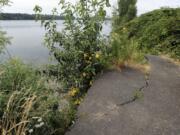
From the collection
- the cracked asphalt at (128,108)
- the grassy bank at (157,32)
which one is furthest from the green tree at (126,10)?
the cracked asphalt at (128,108)

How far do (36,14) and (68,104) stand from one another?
283cm

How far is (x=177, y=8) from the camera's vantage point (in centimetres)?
1391

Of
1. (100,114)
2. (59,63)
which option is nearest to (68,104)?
(100,114)

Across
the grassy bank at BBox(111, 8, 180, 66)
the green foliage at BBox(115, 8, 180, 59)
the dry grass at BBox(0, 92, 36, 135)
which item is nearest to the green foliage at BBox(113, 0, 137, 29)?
the grassy bank at BBox(111, 8, 180, 66)

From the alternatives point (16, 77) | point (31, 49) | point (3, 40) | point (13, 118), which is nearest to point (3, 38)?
point (3, 40)

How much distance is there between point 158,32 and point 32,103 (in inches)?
385

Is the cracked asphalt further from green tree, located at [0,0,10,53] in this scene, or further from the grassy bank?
the grassy bank

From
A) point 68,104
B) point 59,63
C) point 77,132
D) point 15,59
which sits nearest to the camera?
point 77,132

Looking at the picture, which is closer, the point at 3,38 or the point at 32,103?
the point at 32,103

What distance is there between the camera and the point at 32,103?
341cm

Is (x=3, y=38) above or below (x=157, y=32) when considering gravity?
above

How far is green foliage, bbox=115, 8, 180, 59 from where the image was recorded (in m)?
11.6

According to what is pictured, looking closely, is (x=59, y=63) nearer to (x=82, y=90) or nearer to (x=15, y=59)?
(x=82, y=90)

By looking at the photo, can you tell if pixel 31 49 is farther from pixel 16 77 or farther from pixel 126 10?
pixel 126 10
